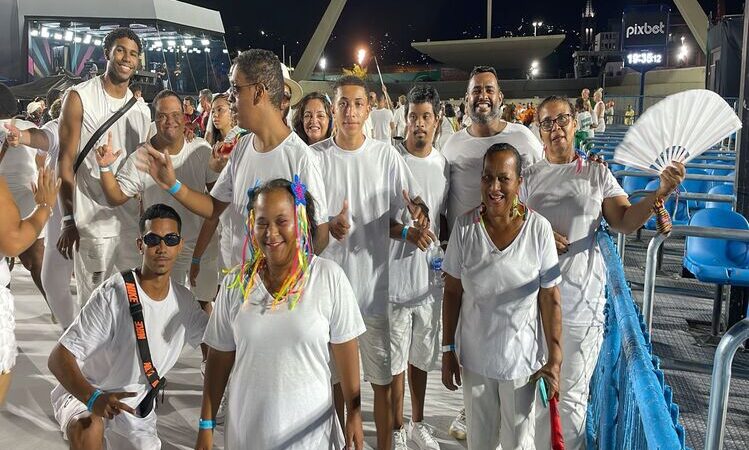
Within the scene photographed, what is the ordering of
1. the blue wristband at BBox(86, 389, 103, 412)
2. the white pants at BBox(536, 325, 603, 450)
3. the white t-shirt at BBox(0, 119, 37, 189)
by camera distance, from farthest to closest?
the white t-shirt at BBox(0, 119, 37, 189)
the white pants at BBox(536, 325, 603, 450)
the blue wristband at BBox(86, 389, 103, 412)

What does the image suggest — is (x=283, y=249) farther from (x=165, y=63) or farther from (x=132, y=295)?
(x=165, y=63)

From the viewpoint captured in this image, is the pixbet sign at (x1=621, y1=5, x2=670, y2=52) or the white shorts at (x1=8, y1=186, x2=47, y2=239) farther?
the pixbet sign at (x1=621, y1=5, x2=670, y2=52)

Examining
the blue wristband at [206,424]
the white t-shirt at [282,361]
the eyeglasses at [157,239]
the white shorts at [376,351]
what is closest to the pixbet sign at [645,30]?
the white shorts at [376,351]

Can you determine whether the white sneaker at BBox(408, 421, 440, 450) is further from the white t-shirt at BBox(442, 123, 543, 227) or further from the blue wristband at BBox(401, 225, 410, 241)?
the white t-shirt at BBox(442, 123, 543, 227)

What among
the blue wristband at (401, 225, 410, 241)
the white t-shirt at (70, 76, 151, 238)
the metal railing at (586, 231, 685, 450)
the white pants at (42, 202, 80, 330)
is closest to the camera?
the metal railing at (586, 231, 685, 450)

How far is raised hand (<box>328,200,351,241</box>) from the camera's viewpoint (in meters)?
3.27

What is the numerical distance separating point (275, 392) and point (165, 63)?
2187cm

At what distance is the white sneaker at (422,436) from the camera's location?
12.3 feet

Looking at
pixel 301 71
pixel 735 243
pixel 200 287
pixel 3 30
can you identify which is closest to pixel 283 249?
pixel 200 287

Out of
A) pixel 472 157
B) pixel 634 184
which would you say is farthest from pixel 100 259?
pixel 634 184

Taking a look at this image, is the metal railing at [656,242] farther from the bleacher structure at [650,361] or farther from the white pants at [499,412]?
the white pants at [499,412]

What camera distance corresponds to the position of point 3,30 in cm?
2159

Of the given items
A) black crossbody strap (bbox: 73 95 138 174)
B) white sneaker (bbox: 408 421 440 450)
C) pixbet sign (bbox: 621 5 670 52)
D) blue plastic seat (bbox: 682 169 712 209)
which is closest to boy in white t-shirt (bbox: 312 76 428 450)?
white sneaker (bbox: 408 421 440 450)

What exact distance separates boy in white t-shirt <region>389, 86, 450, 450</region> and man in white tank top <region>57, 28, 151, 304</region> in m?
1.73
